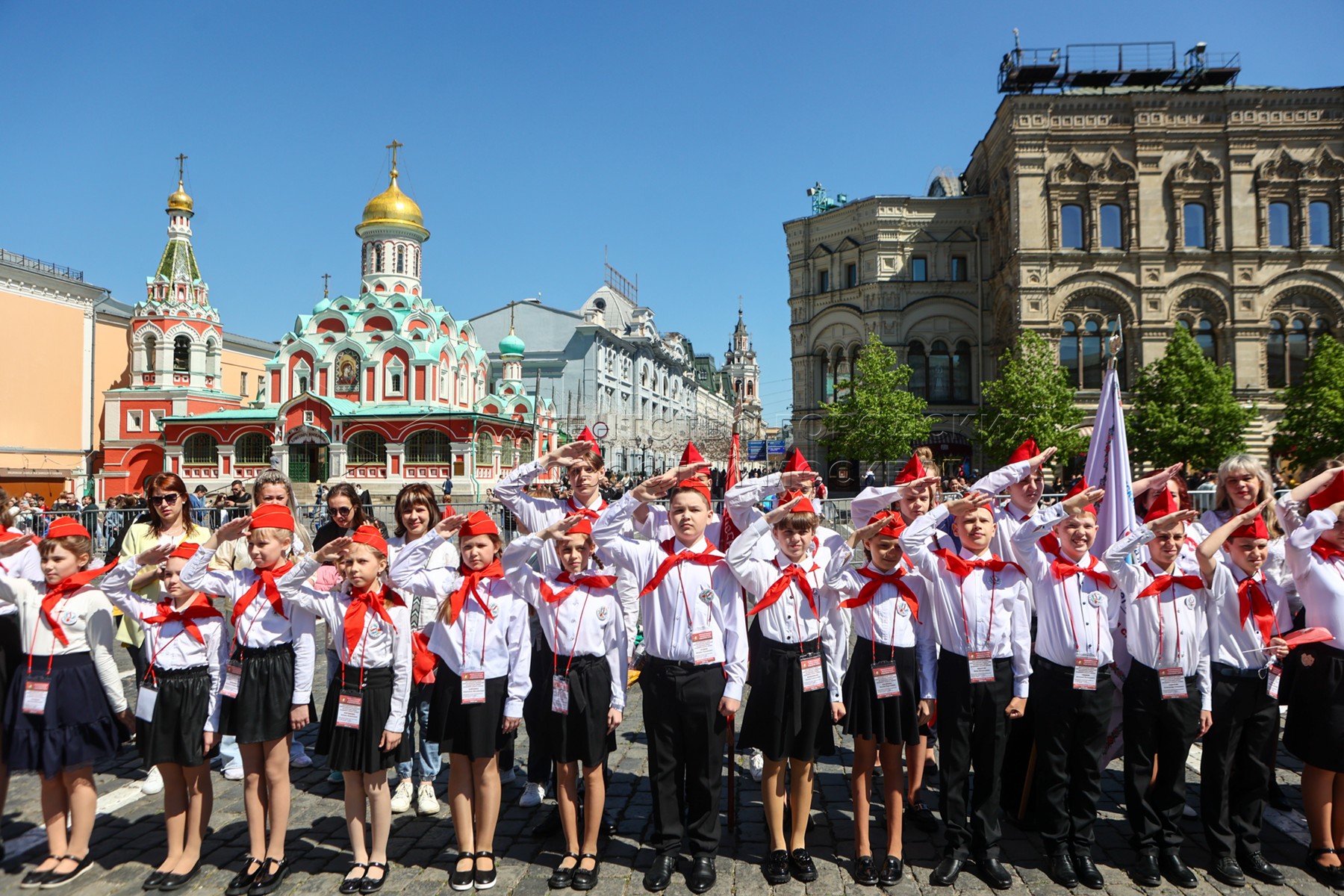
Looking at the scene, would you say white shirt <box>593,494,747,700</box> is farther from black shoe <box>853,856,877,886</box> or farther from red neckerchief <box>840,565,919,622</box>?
black shoe <box>853,856,877,886</box>

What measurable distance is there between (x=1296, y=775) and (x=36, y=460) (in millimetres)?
52718

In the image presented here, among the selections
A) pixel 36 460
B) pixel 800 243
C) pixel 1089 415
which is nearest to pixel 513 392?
pixel 800 243

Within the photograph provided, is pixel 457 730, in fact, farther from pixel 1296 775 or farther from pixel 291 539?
pixel 1296 775

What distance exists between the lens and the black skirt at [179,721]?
456cm

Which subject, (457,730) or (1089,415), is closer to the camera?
(457,730)

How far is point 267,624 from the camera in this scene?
183 inches

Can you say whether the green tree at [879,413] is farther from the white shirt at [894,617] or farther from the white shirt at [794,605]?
the white shirt at [794,605]

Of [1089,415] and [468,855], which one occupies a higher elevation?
[1089,415]

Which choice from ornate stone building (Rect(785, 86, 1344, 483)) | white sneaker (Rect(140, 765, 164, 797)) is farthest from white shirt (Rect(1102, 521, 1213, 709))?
ornate stone building (Rect(785, 86, 1344, 483))

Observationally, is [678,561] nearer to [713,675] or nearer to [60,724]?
[713,675]

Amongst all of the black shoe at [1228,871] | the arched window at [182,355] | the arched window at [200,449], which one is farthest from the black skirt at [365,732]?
the arched window at [182,355]

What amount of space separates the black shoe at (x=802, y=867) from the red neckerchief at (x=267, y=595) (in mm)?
3339

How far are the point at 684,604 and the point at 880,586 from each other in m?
1.22

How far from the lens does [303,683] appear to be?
4633mm
